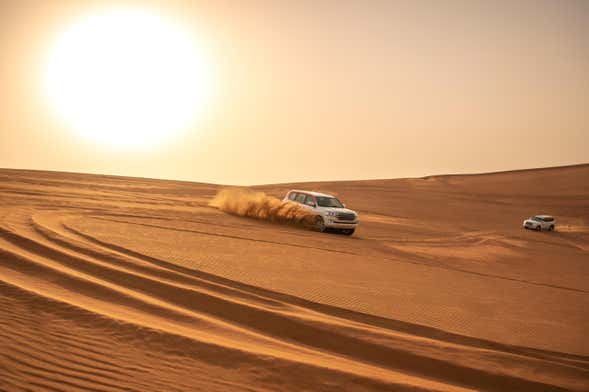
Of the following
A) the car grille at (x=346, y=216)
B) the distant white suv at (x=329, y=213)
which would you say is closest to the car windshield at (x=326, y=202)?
the distant white suv at (x=329, y=213)

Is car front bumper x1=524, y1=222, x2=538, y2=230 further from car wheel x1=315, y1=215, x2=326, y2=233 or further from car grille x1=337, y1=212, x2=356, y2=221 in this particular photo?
car wheel x1=315, y1=215, x2=326, y2=233

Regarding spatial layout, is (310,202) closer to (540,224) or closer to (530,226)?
(530,226)

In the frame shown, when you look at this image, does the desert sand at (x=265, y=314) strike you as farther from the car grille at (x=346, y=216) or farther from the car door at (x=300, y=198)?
the car door at (x=300, y=198)

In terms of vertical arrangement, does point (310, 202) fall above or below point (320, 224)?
above

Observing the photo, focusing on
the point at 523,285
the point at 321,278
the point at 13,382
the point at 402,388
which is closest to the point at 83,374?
the point at 13,382

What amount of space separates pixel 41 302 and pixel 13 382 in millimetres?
2753

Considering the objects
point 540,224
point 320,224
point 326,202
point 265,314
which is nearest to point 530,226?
point 540,224

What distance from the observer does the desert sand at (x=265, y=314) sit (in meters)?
5.85

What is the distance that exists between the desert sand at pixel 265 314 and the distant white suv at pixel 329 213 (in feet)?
11.7

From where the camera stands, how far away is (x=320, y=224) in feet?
70.0

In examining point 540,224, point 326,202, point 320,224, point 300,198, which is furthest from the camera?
point 540,224

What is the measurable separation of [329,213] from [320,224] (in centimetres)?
72

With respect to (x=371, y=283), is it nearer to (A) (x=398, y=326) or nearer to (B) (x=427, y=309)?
(B) (x=427, y=309)

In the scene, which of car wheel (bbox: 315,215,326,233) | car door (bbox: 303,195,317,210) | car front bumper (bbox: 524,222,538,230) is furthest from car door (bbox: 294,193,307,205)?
car front bumper (bbox: 524,222,538,230)
